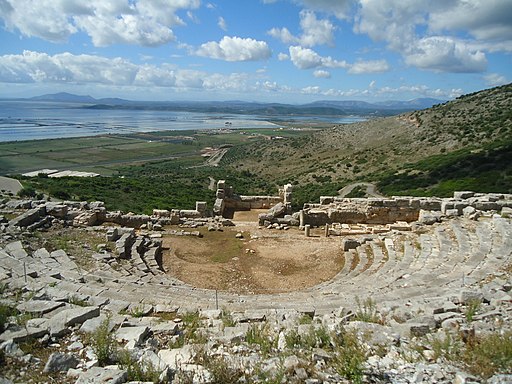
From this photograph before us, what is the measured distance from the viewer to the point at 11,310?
690 cm

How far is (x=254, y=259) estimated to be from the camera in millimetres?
15297

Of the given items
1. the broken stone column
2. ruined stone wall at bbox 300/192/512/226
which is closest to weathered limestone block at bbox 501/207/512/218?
ruined stone wall at bbox 300/192/512/226

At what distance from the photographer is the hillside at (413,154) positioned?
39547 millimetres

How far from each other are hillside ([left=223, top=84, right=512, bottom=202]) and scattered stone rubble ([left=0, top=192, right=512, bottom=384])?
2394 centimetres

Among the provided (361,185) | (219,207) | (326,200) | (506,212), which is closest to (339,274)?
(506,212)

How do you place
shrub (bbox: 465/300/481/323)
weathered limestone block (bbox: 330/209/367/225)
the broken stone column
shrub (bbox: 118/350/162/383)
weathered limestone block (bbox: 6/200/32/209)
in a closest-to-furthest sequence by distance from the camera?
shrub (bbox: 118/350/162/383)
shrub (bbox: 465/300/481/323)
weathered limestone block (bbox: 6/200/32/209)
weathered limestone block (bbox: 330/209/367/225)
the broken stone column

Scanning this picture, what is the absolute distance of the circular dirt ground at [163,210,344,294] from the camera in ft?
43.5

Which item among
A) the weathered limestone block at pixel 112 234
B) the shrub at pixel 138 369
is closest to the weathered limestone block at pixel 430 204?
the weathered limestone block at pixel 112 234

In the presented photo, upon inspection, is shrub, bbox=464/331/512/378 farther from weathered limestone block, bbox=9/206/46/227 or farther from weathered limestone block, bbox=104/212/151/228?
weathered limestone block, bbox=104/212/151/228

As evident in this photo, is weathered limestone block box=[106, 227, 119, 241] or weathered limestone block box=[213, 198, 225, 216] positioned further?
weathered limestone block box=[213, 198, 225, 216]

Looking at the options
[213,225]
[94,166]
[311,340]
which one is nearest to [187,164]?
[94,166]

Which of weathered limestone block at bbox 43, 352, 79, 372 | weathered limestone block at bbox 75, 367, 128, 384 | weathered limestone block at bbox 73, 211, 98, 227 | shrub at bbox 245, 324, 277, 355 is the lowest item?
weathered limestone block at bbox 73, 211, 98, 227

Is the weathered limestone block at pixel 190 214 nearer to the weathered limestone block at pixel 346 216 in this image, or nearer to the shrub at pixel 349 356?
the weathered limestone block at pixel 346 216

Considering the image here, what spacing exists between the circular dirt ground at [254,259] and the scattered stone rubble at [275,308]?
0.88 metres
